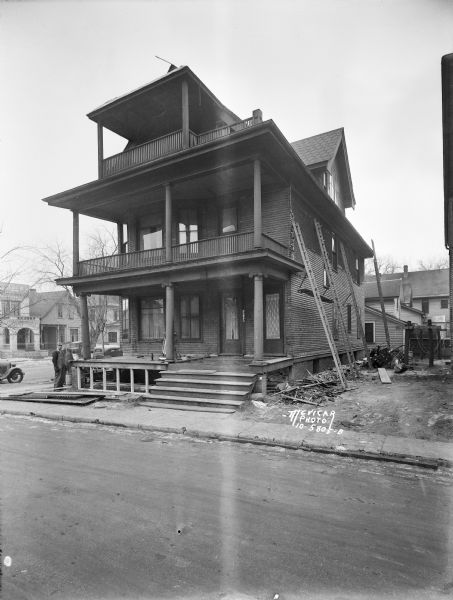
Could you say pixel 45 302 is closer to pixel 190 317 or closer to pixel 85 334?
pixel 85 334

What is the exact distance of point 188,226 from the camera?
15602mm

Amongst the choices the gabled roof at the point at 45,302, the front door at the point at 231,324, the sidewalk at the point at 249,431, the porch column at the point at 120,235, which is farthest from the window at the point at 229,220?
the gabled roof at the point at 45,302

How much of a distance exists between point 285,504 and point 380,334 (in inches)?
1129

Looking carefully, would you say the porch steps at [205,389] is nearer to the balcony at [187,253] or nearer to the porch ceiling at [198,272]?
the porch ceiling at [198,272]

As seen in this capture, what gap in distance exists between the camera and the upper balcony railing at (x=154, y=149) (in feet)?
45.0

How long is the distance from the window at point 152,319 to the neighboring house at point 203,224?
4 cm

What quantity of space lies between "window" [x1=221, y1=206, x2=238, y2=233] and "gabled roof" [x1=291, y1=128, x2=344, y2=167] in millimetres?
4660

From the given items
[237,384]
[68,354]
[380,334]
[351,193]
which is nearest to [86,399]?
[68,354]

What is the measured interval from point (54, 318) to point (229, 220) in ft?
142

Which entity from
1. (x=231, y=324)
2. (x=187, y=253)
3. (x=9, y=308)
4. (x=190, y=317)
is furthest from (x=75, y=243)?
(x=9, y=308)

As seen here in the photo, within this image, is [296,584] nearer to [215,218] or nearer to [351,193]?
[215,218]

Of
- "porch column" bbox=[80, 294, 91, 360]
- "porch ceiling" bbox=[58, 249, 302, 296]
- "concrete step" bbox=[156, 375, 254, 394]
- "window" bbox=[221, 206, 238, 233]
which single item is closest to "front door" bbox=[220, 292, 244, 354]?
→ "porch ceiling" bbox=[58, 249, 302, 296]

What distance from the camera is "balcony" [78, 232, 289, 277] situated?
12305 mm

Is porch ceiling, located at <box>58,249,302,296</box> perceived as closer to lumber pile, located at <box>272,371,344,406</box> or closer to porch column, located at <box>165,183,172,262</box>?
porch column, located at <box>165,183,172,262</box>
